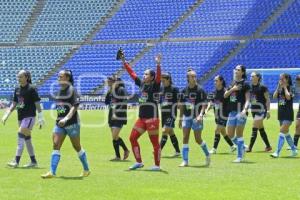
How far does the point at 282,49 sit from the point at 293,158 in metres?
32.2

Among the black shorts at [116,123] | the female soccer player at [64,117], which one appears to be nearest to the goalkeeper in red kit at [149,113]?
the female soccer player at [64,117]

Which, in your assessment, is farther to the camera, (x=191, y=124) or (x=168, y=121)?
(x=168, y=121)

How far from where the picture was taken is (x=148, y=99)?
43.6 feet

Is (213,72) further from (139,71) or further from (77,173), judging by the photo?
(77,173)

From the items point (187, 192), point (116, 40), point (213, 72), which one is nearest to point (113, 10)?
point (116, 40)

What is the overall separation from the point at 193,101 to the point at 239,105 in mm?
1458

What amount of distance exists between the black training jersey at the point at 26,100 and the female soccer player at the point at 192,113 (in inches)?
132

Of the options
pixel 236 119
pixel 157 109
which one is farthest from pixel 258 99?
pixel 157 109

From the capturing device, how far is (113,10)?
55281mm

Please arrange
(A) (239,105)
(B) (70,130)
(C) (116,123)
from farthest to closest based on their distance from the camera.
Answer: (C) (116,123), (A) (239,105), (B) (70,130)

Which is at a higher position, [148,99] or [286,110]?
[148,99]

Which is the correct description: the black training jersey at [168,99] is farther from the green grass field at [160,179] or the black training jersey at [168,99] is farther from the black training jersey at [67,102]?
the black training jersey at [67,102]

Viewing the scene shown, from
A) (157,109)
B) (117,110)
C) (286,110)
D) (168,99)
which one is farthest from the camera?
(168,99)

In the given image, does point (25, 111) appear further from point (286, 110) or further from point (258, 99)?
point (258, 99)
